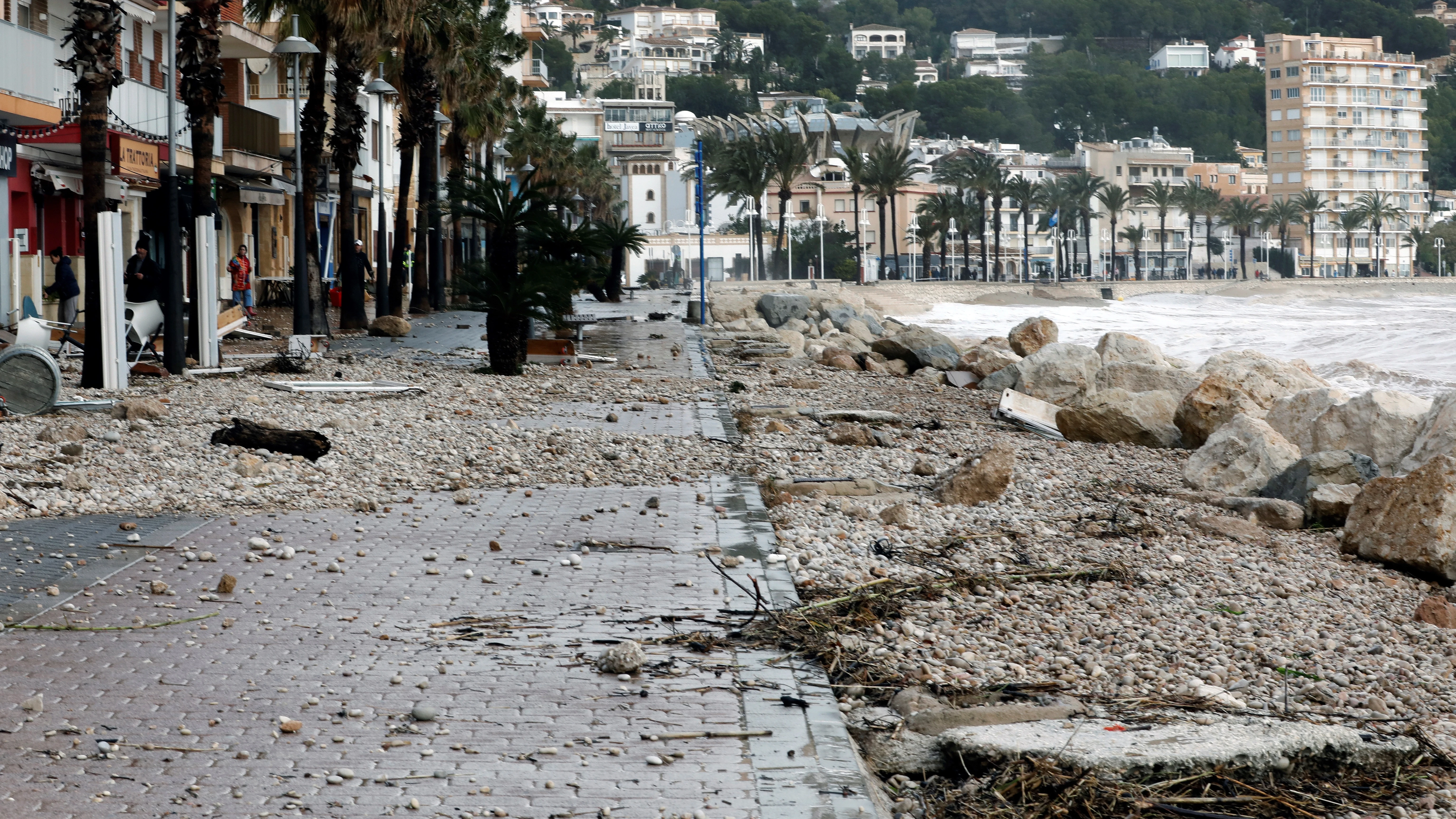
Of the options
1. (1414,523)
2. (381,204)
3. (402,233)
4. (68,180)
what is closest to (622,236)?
(402,233)

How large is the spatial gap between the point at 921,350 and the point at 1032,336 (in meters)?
3.66

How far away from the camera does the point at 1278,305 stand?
93000mm

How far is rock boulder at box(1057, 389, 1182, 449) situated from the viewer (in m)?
15.2

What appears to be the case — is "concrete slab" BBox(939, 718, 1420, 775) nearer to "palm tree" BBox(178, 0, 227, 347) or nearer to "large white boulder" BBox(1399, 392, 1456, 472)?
"large white boulder" BBox(1399, 392, 1456, 472)

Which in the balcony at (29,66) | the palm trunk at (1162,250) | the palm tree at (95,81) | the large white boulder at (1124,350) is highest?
the palm trunk at (1162,250)

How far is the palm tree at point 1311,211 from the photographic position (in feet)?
438

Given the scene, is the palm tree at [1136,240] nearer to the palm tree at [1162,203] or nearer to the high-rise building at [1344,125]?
the palm tree at [1162,203]

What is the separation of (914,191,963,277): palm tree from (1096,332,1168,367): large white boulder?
8361 centimetres

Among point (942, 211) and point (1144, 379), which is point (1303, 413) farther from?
point (942, 211)

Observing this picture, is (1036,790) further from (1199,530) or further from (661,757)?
(1199,530)

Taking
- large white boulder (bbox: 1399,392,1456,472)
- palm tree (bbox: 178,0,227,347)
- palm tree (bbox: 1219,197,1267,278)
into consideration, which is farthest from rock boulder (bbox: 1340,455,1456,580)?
palm tree (bbox: 1219,197,1267,278)

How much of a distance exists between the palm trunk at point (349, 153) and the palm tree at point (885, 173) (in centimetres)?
5700

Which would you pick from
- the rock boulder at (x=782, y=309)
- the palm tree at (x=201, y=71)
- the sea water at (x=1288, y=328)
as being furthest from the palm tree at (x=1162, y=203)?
the palm tree at (x=201, y=71)

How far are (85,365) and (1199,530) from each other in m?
11.7
